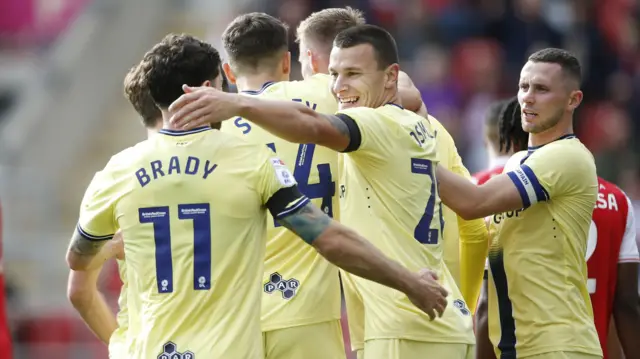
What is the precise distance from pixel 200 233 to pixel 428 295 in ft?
3.67

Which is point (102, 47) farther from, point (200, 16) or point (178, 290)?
point (178, 290)

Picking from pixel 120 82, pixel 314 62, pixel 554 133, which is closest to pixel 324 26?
pixel 314 62

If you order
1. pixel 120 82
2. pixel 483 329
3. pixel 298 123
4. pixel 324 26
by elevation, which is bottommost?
pixel 483 329

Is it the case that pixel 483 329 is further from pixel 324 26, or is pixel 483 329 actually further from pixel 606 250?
pixel 324 26

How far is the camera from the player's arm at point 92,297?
21.7 ft

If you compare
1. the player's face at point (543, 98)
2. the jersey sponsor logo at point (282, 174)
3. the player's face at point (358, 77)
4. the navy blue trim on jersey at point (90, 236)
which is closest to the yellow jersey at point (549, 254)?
the player's face at point (543, 98)

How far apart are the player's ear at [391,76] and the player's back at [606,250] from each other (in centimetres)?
207

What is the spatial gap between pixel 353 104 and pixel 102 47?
11729 mm

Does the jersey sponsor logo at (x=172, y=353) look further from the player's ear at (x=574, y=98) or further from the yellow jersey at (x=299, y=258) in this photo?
the player's ear at (x=574, y=98)

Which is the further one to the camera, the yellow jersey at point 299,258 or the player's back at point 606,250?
the player's back at point 606,250

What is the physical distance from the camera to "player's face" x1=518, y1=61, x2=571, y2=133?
A: 23.3 ft

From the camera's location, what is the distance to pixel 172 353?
5512 millimetres

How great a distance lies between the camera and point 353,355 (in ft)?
40.9

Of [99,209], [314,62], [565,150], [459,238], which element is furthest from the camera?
[459,238]
